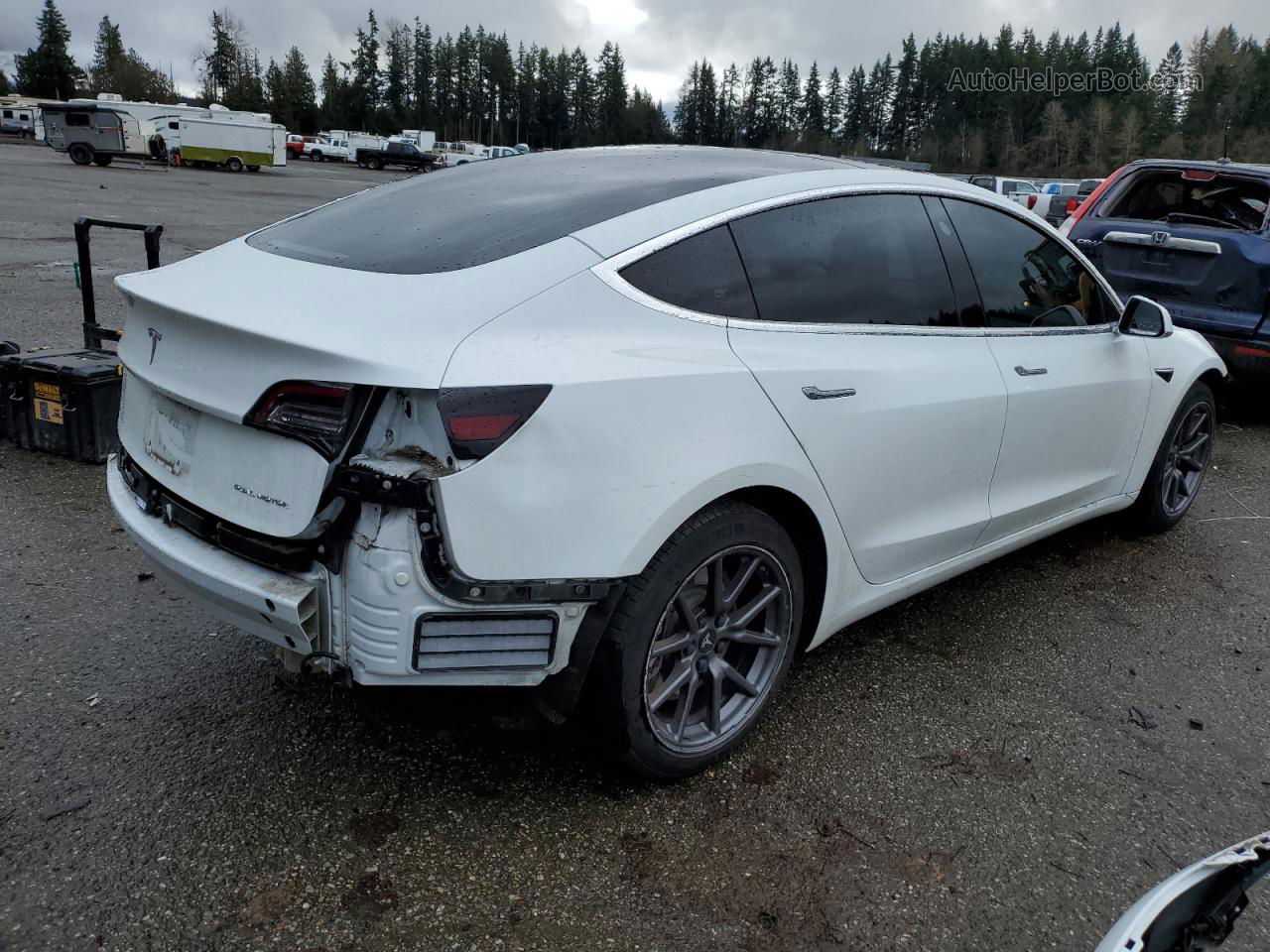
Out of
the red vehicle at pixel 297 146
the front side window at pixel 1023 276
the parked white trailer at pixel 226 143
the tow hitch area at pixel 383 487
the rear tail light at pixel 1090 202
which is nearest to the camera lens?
the tow hitch area at pixel 383 487

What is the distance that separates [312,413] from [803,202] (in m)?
1.59

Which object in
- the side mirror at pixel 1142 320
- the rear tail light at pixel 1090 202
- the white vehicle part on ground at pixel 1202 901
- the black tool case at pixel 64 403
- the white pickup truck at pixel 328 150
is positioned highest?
the white pickup truck at pixel 328 150

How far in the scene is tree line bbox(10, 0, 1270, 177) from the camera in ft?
301

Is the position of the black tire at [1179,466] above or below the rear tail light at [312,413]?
below

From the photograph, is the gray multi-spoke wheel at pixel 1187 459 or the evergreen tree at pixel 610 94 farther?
the evergreen tree at pixel 610 94

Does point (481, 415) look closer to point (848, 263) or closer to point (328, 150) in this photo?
point (848, 263)

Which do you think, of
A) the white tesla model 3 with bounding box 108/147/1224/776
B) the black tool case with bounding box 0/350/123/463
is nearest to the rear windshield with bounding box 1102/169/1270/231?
the white tesla model 3 with bounding box 108/147/1224/776

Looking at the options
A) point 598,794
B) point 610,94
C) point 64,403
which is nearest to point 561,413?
point 598,794

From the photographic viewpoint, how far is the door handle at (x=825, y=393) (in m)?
2.74

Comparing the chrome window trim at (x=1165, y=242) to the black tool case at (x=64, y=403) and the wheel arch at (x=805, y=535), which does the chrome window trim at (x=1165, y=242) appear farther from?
the black tool case at (x=64, y=403)

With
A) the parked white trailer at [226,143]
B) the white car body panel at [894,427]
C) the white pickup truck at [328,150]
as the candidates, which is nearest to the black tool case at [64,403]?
the white car body panel at [894,427]

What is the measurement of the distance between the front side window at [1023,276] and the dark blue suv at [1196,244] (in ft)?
11.2

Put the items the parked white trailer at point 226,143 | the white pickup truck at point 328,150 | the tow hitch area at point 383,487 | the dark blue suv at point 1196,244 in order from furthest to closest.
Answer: the white pickup truck at point 328,150 → the parked white trailer at point 226,143 → the dark blue suv at point 1196,244 → the tow hitch area at point 383,487

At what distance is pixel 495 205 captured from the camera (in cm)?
294
